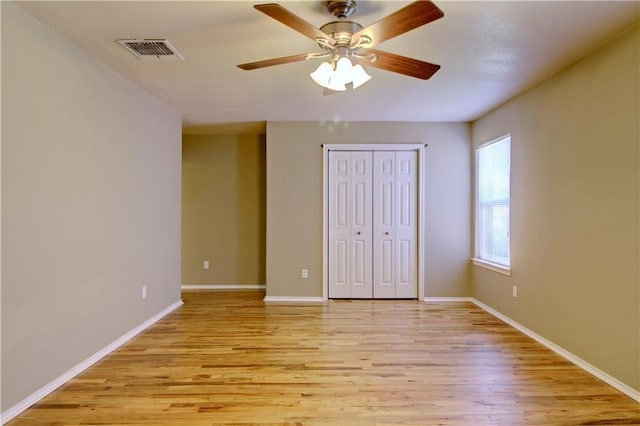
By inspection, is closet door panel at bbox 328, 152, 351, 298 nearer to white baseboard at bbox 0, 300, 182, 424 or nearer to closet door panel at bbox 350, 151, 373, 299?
closet door panel at bbox 350, 151, 373, 299

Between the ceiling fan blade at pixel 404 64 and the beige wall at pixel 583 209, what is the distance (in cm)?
144

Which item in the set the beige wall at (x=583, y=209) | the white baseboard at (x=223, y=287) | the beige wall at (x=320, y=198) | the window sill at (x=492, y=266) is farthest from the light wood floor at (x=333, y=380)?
the white baseboard at (x=223, y=287)

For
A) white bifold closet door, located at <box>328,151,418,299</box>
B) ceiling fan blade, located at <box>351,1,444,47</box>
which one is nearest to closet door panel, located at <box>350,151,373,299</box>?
white bifold closet door, located at <box>328,151,418,299</box>

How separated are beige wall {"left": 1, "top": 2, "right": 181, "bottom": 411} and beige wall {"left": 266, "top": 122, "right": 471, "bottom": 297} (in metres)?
1.60

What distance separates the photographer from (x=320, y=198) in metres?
4.74

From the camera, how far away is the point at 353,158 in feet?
15.7

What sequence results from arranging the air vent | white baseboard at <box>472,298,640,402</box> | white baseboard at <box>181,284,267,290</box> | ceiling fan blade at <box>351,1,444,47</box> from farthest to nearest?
white baseboard at <box>181,284,267,290</box>
the air vent
white baseboard at <box>472,298,640,402</box>
ceiling fan blade at <box>351,1,444,47</box>

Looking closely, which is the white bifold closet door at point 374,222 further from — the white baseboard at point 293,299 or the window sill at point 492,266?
the window sill at point 492,266

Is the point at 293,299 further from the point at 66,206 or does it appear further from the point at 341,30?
the point at 341,30

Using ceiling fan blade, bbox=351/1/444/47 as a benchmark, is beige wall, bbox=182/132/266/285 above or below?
below

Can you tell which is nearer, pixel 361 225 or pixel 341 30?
pixel 341 30

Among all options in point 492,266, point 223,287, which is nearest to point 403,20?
point 492,266

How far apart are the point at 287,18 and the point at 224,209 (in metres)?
4.23

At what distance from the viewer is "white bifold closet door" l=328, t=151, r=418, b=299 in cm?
479
